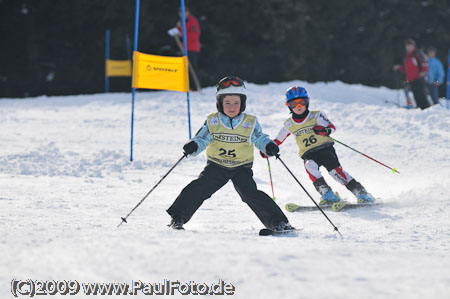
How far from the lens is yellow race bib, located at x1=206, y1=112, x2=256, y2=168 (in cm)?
441

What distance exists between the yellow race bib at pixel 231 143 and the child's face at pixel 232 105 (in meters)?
0.10

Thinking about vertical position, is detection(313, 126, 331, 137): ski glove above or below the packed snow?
above

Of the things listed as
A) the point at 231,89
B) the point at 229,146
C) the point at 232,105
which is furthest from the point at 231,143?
the point at 231,89

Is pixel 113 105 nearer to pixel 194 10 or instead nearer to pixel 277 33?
pixel 194 10

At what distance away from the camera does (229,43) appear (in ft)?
51.4

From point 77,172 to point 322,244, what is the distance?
4071 mm

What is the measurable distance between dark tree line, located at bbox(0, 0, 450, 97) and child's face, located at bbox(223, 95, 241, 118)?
10960mm

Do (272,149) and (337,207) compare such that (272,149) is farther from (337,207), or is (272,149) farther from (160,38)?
(160,38)

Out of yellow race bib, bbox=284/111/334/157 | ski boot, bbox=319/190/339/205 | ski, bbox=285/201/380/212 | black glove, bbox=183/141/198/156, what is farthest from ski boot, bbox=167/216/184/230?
yellow race bib, bbox=284/111/334/157

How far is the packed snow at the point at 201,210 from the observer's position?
2.44 m

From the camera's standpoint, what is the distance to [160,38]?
49.8 feet

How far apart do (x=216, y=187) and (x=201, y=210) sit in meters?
0.87

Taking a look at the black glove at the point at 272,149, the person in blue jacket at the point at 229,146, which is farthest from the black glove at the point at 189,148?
the black glove at the point at 272,149

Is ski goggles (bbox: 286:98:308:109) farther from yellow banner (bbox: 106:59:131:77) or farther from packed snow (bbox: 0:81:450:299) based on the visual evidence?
yellow banner (bbox: 106:59:131:77)
